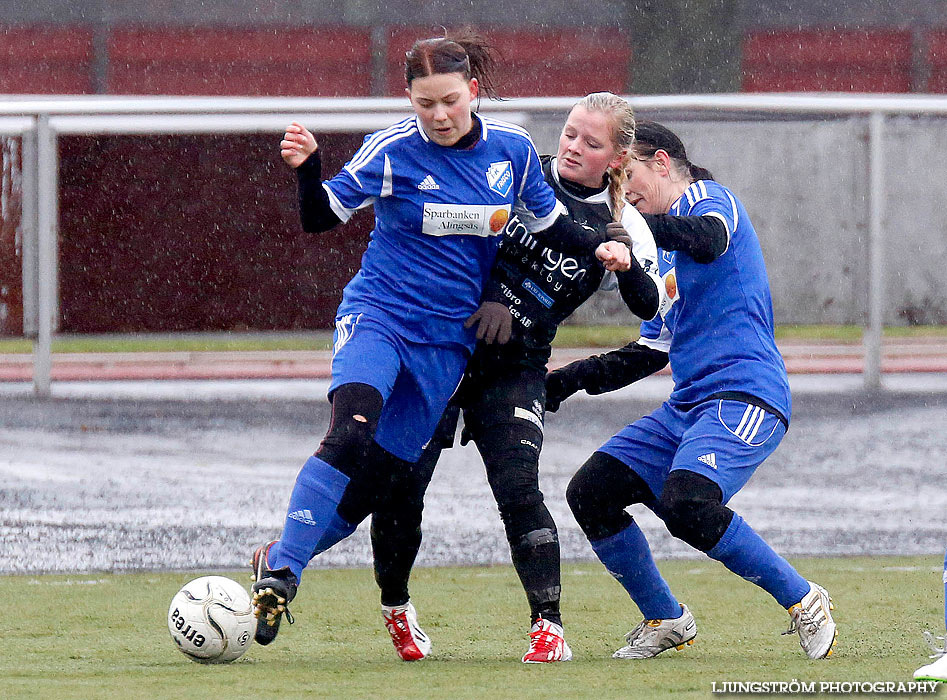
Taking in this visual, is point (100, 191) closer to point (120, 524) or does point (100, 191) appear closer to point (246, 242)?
point (246, 242)

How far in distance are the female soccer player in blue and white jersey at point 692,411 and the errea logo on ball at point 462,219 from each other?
0.46m

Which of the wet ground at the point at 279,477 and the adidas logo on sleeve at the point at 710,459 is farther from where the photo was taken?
the wet ground at the point at 279,477

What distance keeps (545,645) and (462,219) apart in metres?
1.26

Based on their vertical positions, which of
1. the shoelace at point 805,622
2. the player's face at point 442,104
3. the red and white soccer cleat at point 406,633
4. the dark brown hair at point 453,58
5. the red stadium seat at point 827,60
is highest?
the dark brown hair at point 453,58

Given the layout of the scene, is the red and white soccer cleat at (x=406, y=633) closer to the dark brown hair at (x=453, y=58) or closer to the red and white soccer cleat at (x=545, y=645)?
the red and white soccer cleat at (x=545, y=645)

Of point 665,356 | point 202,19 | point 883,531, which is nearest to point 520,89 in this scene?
point 202,19

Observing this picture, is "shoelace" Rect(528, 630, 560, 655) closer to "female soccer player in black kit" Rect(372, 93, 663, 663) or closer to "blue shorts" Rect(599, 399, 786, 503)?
"female soccer player in black kit" Rect(372, 93, 663, 663)

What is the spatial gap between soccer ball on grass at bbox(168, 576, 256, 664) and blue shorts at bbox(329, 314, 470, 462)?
65cm

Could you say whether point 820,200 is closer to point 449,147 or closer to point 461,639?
point 461,639

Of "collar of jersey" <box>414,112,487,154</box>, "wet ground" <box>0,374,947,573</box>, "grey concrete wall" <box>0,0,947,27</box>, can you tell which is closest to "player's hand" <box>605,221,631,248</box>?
"collar of jersey" <box>414,112,487,154</box>

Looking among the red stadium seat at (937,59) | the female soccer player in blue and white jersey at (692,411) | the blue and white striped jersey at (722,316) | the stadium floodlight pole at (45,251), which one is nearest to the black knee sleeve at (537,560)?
the female soccer player in blue and white jersey at (692,411)

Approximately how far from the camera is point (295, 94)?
25.2 m

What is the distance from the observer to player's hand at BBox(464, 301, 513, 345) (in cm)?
456

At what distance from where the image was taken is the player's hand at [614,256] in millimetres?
4344
